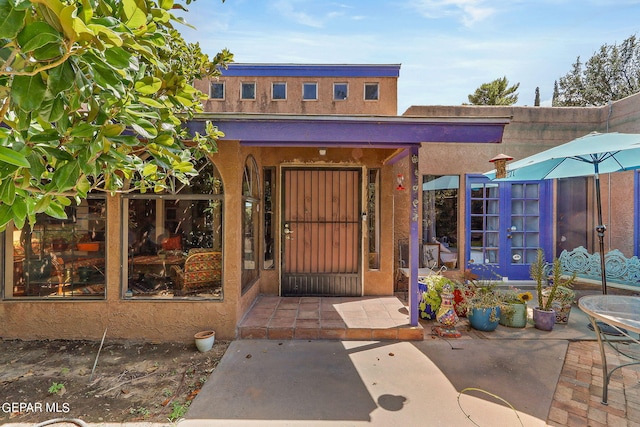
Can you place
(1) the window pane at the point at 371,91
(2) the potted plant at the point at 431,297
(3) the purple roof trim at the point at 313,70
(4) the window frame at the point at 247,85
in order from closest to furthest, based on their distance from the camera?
1. (2) the potted plant at the point at 431,297
2. (3) the purple roof trim at the point at 313,70
3. (1) the window pane at the point at 371,91
4. (4) the window frame at the point at 247,85

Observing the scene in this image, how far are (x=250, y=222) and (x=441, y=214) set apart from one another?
3.90 m

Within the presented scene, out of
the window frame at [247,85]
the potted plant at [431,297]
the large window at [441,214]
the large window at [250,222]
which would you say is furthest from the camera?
the window frame at [247,85]

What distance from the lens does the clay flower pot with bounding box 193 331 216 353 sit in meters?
3.51

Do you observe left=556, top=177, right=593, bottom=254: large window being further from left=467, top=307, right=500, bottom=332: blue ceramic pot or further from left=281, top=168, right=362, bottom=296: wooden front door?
left=281, top=168, right=362, bottom=296: wooden front door

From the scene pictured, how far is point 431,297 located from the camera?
4262 mm

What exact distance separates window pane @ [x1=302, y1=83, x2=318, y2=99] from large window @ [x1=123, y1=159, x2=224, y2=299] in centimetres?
406

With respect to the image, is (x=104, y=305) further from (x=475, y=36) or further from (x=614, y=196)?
(x=614, y=196)

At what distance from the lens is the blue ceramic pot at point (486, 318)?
13.1 feet

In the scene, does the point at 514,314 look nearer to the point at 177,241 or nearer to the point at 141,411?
the point at 141,411

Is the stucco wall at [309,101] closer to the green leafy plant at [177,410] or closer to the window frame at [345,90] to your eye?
the window frame at [345,90]

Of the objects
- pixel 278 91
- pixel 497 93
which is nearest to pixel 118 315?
pixel 278 91

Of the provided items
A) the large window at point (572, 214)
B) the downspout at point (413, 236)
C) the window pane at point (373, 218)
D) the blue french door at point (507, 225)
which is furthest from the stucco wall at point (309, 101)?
the large window at point (572, 214)

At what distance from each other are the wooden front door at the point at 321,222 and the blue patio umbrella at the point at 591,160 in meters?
2.42

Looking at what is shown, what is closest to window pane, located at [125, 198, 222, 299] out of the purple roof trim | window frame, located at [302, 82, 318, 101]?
window frame, located at [302, 82, 318, 101]
